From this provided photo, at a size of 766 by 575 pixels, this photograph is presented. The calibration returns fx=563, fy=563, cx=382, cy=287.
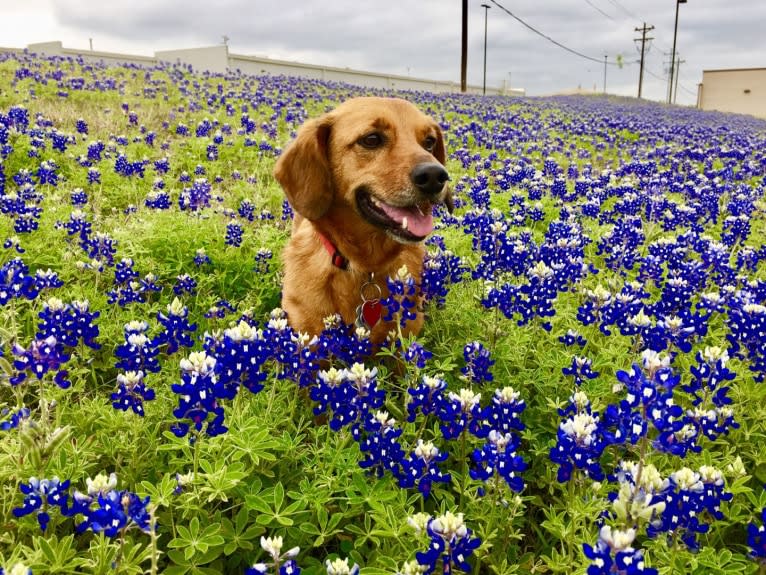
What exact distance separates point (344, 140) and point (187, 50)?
42692mm

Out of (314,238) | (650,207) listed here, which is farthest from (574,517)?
(650,207)

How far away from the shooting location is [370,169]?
10.4ft

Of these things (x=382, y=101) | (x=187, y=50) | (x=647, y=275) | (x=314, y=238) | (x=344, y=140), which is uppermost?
(x=187, y=50)

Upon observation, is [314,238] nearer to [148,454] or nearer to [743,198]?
[148,454]

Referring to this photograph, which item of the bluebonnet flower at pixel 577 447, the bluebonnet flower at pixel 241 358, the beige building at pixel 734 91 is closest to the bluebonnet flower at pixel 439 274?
the bluebonnet flower at pixel 241 358

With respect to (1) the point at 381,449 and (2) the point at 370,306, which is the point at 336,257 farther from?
(1) the point at 381,449

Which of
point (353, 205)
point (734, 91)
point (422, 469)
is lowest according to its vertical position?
point (422, 469)

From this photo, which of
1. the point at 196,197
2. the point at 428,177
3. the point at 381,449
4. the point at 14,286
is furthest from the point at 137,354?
the point at 196,197

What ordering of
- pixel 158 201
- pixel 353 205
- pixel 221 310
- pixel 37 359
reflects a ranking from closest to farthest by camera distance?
pixel 37 359
pixel 353 205
pixel 221 310
pixel 158 201

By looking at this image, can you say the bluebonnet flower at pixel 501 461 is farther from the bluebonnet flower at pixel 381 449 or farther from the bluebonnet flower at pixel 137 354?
the bluebonnet flower at pixel 137 354

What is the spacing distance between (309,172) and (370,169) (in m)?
0.38

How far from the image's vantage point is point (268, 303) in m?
4.32

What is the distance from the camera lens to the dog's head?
3.06m

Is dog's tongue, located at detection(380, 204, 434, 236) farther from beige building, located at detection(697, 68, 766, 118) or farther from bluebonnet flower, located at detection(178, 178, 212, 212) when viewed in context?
beige building, located at detection(697, 68, 766, 118)
